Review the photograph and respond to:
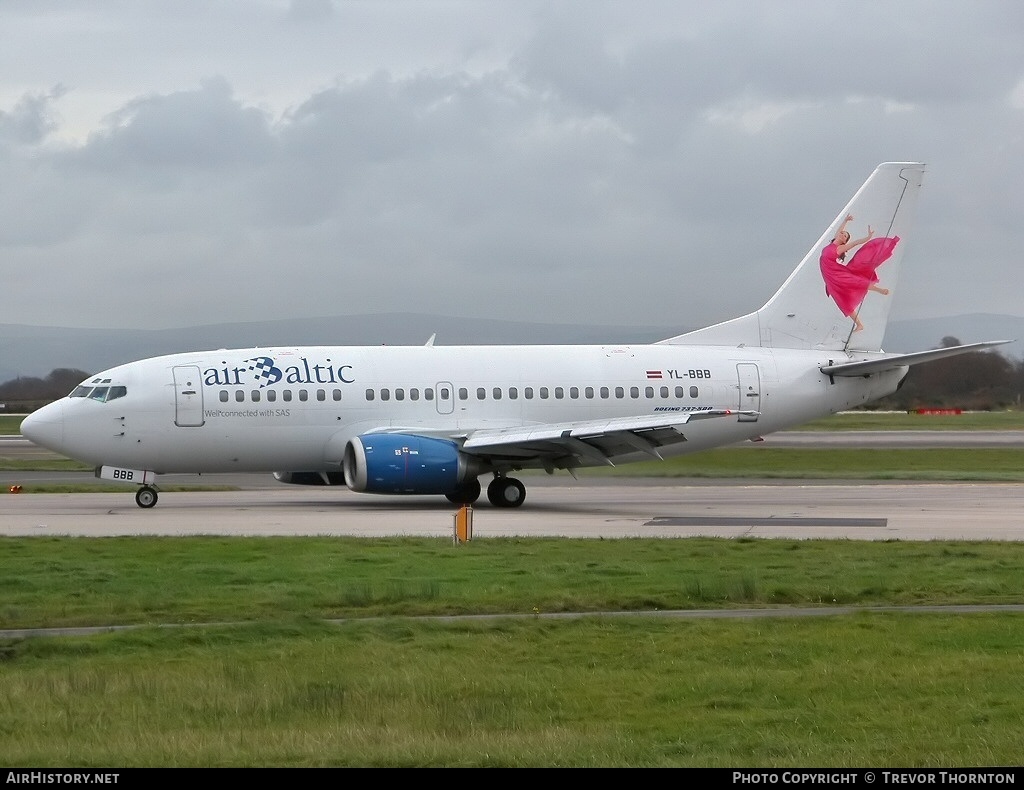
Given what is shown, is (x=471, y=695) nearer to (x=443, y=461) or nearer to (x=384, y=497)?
(x=443, y=461)

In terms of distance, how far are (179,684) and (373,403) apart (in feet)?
72.9

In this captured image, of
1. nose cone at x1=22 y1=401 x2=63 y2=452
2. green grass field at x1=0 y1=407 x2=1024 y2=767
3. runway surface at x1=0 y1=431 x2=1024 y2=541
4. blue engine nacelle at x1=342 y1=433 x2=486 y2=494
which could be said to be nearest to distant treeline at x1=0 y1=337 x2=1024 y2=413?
runway surface at x1=0 y1=431 x2=1024 y2=541

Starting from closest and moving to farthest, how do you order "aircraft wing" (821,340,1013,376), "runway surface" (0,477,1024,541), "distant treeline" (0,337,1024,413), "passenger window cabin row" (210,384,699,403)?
"runway surface" (0,477,1024,541), "passenger window cabin row" (210,384,699,403), "aircraft wing" (821,340,1013,376), "distant treeline" (0,337,1024,413)

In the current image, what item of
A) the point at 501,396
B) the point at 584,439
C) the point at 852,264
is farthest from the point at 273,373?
the point at 852,264

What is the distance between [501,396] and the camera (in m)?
35.2

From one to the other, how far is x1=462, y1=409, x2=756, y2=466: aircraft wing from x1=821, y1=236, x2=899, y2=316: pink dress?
234 inches

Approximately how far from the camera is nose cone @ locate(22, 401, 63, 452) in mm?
33000

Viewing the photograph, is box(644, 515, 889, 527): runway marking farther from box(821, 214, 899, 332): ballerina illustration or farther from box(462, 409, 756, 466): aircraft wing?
box(821, 214, 899, 332): ballerina illustration

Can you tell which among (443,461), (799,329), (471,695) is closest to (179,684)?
(471,695)

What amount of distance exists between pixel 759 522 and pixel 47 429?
16.4 metres

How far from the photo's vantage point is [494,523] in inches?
1145

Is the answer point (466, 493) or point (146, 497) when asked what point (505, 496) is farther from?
point (146, 497)

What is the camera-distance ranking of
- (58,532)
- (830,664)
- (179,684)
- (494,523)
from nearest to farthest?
(179,684), (830,664), (58,532), (494,523)

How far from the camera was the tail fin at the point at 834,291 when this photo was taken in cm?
3769
